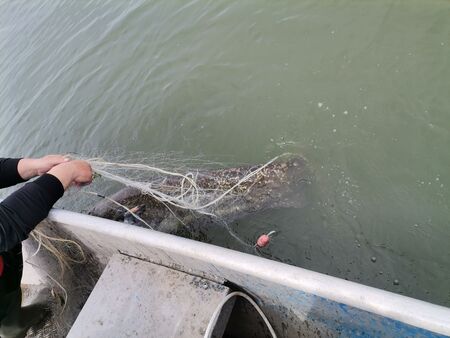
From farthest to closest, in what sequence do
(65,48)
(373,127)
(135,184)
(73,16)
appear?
(73,16) → (65,48) → (373,127) → (135,184)

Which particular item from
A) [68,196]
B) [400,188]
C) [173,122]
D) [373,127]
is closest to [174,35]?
[173,122]

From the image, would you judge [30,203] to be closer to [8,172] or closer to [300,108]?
[8,172]

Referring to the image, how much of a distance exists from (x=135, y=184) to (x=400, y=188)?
2739 millimetres

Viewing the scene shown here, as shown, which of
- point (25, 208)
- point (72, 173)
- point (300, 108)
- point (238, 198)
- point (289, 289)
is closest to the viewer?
point (289, 289)

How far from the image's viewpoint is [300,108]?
5.46 m

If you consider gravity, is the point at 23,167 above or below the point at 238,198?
above

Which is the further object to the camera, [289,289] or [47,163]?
[47,163]

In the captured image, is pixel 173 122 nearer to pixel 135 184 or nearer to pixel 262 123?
pixel 262 123

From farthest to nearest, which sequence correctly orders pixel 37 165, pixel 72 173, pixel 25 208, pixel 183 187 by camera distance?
pixel 183 187 < pixel 37 165 < pixel 72 173 < pixel 25 208

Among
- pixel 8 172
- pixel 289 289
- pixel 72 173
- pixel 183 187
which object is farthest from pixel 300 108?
pixel 8 172

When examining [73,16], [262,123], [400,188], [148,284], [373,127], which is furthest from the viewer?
[73,16]

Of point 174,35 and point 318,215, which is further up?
point 174,35

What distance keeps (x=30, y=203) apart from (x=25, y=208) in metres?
0.05

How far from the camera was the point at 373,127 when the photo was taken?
15.9 ft
